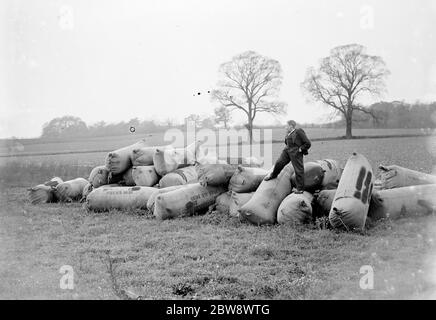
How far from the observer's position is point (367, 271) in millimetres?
4570

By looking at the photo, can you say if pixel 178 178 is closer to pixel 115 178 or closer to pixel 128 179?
pixel 128 179

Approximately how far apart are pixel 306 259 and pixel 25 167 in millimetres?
15756

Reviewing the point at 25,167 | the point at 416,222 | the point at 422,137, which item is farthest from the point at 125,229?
the point at 422,137

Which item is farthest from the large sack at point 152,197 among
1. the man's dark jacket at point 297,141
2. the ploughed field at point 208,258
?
the man's dark jacket at point 297,141

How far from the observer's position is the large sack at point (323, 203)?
7.07 metres

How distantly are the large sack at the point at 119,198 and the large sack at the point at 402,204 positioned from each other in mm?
4039

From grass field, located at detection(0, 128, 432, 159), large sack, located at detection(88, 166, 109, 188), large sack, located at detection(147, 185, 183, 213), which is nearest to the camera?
large sack, located at detection(147, 185, 183, 213)

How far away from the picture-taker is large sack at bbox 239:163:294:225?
276 inches

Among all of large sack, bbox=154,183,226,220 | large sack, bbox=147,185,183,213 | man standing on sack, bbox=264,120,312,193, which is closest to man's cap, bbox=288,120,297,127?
man standing on sack, bbox=264,120,312,193

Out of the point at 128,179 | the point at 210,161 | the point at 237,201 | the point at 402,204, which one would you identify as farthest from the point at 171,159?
the point at 402,204

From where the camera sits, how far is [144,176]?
959 centimetres

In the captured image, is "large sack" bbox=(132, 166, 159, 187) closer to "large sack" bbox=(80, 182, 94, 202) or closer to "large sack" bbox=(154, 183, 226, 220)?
"large sack" bbox=(80, 182, 94, 202)

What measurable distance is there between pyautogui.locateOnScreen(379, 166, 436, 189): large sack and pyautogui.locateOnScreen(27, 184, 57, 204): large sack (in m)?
7.32
